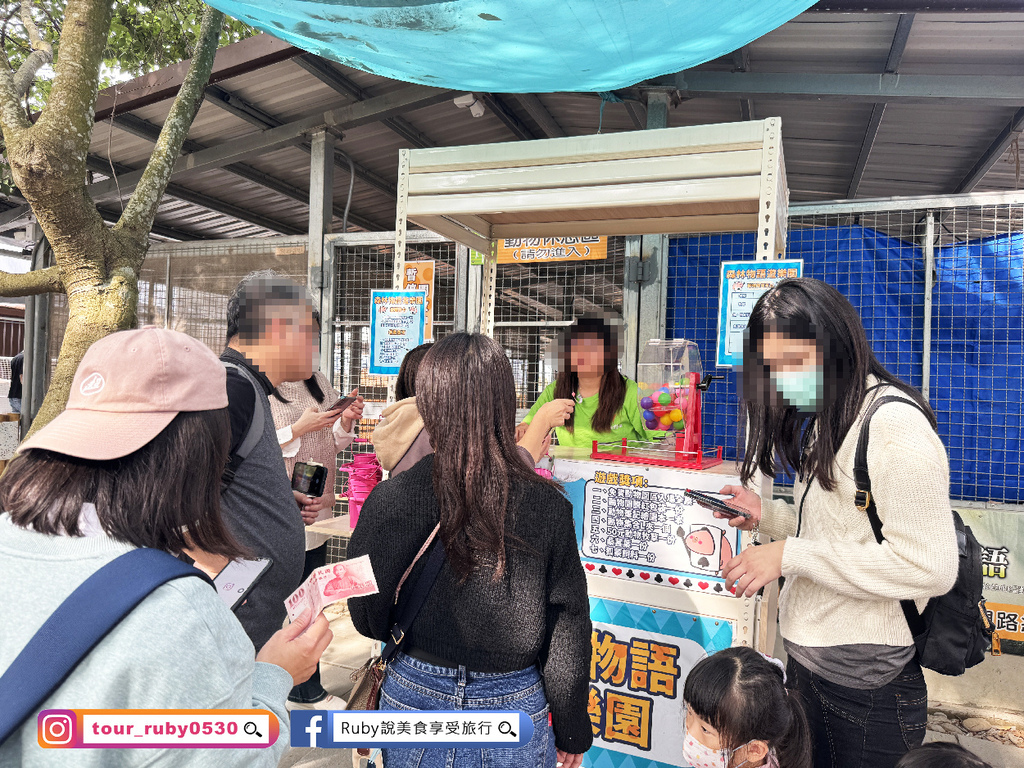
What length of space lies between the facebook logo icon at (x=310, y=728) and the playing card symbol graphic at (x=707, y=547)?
5.63 feet

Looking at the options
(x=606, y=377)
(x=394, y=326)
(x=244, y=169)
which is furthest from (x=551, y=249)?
(x=244, y=169)

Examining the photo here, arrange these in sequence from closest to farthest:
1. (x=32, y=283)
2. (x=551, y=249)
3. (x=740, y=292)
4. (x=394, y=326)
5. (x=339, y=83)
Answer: (x=740, y=292) → (x=394, y=326) → (x=551, y=249) → (x=32, y=283) → (x=339, y=83)

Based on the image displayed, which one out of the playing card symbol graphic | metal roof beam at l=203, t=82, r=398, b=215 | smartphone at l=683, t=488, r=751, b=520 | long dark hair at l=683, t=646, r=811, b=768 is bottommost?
long dark hair at l=683, t=646, r=811, b=768

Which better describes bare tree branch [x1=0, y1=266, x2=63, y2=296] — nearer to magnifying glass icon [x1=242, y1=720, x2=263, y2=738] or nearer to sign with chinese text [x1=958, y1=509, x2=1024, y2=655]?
magnifying glass icon [x1=242, y1=720, x2=263, y2=738]

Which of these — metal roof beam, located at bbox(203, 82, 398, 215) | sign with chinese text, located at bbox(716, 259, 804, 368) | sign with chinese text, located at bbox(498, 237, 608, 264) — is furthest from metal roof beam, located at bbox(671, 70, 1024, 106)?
metal roof beam, located at bbox(203, 82, 398, 215)

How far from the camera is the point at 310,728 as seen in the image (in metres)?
1.01

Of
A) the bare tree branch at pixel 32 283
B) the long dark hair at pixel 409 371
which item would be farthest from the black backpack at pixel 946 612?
the bare tree branch at pixel 32 283

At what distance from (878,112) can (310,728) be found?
18.7 ft

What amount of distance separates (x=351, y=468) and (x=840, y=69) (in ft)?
14.2

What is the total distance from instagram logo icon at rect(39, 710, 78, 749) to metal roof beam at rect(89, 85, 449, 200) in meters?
5.14

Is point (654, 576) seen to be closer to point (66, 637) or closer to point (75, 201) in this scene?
point (66, 637)

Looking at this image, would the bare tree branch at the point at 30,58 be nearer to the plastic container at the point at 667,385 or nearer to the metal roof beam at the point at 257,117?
the metal roof beam at the point at 257,117

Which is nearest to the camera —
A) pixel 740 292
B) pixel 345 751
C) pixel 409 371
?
pixel 740 292

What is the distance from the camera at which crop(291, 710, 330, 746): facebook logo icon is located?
3.27 feet
